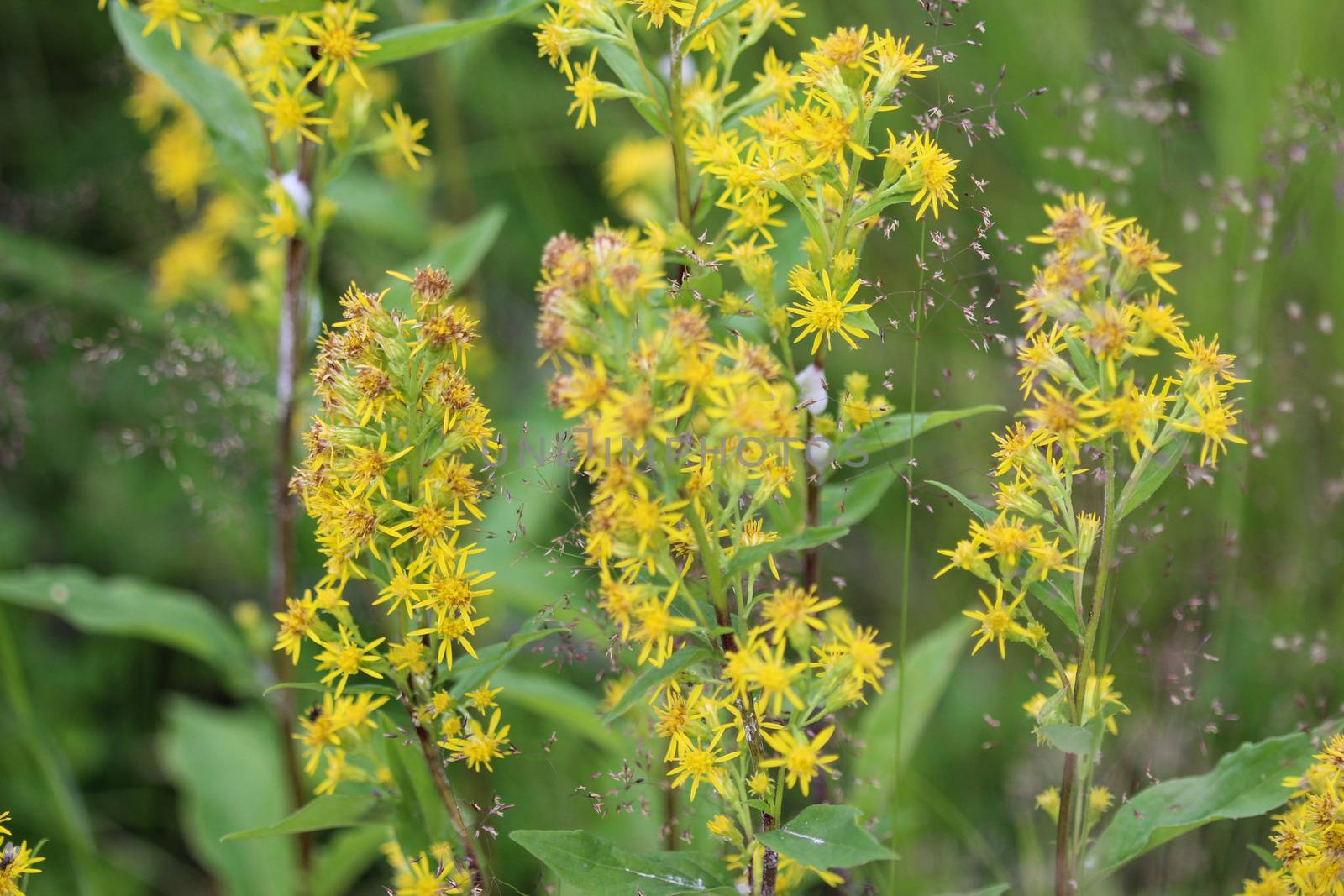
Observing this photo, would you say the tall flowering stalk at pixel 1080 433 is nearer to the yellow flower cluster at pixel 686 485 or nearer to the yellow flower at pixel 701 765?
the yellow flower cluster at pixel 686 485

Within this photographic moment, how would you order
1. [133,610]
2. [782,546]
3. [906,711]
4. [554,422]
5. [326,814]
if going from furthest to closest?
[554,422], [133,610], [906,711], [326,814], [782,546]

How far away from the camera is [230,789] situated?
11.0 feet

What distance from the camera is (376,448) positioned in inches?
66.8

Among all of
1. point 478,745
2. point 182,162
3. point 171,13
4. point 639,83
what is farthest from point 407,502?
point 182,162

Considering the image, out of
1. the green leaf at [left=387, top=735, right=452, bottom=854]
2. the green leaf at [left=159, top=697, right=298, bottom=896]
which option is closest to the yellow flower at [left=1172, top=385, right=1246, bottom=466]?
the green leaf at [left=387, top=735, right=452, bottom=854]

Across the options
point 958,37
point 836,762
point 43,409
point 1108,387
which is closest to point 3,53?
point 43,409

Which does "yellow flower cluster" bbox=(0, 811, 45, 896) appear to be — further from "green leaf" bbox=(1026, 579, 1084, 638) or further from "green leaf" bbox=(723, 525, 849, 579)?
"green leaf" bbox=(1026, 579, 1084, 638)

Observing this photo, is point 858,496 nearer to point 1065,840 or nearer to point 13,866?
point 1065,840

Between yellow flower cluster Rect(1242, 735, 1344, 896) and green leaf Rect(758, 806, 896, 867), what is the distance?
675mm

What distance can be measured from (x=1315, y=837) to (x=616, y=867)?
100 centimetres

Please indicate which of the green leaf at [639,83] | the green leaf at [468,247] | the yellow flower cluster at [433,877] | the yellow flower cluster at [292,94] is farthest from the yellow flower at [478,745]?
the green leaf at [468,247]

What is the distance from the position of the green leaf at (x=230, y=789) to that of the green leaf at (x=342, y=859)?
124mm

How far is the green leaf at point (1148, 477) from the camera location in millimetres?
1628

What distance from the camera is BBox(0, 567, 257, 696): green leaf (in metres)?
2.71
